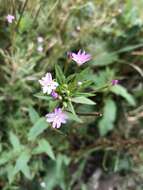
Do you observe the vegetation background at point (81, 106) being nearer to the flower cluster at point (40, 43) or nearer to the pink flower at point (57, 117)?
the flower cluster at point (40, 43)

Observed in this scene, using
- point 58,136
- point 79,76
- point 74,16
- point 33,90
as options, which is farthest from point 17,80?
point 79,76

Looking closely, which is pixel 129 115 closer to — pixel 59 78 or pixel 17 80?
pixel 17 80

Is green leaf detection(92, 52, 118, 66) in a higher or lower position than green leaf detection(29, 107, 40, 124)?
higher

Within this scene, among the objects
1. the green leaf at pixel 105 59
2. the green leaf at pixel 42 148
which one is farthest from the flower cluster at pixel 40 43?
the green leaf at pixel 42 148

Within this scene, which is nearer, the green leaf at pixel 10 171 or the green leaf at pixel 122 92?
the green leaf at pixel 10 171

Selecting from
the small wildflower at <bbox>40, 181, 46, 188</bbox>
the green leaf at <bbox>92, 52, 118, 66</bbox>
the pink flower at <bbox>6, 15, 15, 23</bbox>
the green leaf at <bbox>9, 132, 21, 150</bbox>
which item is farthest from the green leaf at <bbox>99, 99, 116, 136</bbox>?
the pink flower at <bbox>6, 15, 15, 23</bbox>

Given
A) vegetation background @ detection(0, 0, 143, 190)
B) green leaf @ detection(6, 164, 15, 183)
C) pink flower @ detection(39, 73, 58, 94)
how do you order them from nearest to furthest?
pink flower @ detection(39, 73, 58, 94) < green leaf @ detection(6, 164, 15, 183) < vegetation background @ detection(0, 0, 143, 190)

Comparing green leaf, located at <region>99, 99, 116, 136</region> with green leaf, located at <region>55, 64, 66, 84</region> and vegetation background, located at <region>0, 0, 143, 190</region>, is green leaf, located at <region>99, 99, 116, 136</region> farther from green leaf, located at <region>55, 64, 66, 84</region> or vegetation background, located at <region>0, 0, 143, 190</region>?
green leaf, located at <region>55, 64, 66, 84</region>

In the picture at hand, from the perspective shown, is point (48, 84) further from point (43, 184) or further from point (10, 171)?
point (43, 184)
